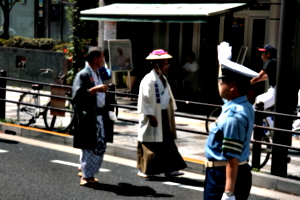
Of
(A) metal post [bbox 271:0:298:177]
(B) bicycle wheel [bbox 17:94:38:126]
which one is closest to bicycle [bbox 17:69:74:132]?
(B) bicycle wheel [bbox 17:94:38:126]

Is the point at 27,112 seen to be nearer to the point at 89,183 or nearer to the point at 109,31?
the point at 109,31

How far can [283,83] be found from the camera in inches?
330

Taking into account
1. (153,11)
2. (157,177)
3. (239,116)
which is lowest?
(157,177)

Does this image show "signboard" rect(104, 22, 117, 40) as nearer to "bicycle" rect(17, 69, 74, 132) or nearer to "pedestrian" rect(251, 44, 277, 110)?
"bicycle" rect(17, 69, 74, 132)

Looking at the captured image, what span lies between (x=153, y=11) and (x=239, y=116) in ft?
40.9

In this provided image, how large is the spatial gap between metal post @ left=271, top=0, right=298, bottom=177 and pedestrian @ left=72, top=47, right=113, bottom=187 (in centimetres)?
229

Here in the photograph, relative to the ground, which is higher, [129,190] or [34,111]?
[34,111]

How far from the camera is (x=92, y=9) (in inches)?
688

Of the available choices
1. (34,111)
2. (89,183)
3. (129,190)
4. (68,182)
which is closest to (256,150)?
(129,190)

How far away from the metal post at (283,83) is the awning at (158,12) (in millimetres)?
6736

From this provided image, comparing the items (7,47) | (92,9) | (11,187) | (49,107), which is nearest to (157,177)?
(11,187)

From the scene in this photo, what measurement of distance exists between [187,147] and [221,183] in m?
6.21

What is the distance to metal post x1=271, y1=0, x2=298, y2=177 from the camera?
822 cm

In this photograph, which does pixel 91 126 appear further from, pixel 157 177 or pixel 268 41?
pixel 268 41
